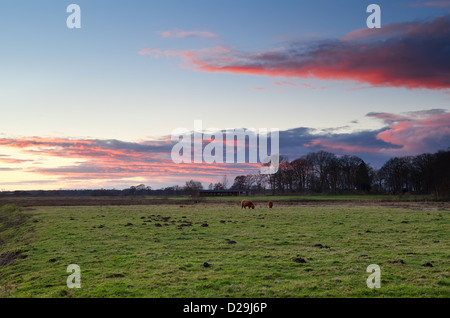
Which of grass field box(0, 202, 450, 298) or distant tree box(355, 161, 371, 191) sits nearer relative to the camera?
grass field box(0, 202, 450, 298)

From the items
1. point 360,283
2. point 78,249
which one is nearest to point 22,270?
point 78,249

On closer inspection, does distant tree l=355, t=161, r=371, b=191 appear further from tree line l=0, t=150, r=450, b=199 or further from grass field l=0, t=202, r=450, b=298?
grass field l=0, t=202, r=450, b=298

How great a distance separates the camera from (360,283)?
37.6ft

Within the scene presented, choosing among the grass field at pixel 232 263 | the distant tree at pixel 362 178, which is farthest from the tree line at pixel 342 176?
the grass field at pixel 232 263

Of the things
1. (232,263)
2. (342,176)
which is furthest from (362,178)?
(232,263)

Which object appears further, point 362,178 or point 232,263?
point 362,178

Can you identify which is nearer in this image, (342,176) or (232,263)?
(232,263)

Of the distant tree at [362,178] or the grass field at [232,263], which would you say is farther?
the distant tree at [362,178]

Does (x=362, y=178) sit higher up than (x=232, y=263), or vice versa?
(x=362, y=178)

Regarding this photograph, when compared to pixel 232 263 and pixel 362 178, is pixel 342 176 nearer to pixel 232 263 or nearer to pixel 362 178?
pixel 362 178

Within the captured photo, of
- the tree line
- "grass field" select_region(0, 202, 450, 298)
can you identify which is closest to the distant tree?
the tree line

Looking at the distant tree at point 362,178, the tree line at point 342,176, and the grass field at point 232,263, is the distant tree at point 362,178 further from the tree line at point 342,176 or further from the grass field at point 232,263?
the grass field at point 232,263
